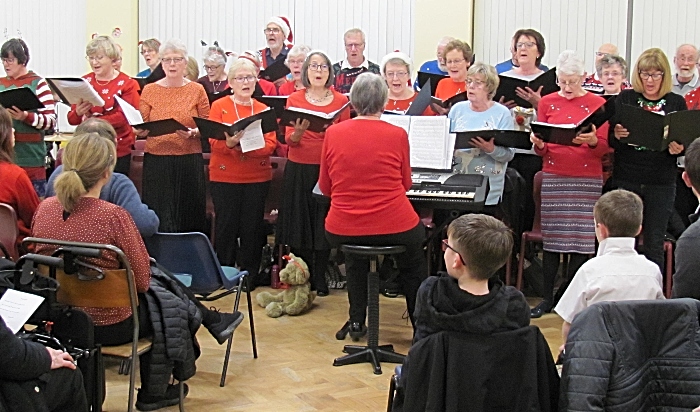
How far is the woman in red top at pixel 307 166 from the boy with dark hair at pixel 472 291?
9.31 feet

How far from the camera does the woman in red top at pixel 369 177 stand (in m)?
4.16

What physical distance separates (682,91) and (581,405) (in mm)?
4329

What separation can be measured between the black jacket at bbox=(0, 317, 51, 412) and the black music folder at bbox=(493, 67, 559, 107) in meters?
3.42

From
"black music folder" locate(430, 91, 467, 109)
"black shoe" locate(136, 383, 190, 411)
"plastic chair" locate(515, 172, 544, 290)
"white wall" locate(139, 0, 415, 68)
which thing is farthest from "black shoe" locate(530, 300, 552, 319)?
"white wall" locate(139, 0, 415, 68)

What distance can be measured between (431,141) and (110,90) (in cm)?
213

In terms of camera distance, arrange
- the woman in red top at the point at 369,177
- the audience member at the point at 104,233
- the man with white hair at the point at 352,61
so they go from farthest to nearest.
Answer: the man with white hair at the point at 352,61, the woman in red top at the point at 369,177, the audience member at the point at 104,233

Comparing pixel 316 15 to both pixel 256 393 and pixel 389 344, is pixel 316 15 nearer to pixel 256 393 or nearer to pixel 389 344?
pixel 389 344

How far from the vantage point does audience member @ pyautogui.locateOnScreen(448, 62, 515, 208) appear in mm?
Result: 5082

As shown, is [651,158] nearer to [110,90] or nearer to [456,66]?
[456,66]

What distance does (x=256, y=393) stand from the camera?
3.95 metres

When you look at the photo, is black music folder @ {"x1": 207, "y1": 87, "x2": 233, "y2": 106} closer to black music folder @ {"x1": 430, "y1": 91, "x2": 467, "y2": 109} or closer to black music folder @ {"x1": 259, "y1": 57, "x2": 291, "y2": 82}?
black music folder @ {"x1": 259, "y1": 57, "x2": 291, "y2": 82}

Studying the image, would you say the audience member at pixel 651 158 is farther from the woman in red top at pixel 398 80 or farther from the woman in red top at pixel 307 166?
the woman in red top at pixel 307 166

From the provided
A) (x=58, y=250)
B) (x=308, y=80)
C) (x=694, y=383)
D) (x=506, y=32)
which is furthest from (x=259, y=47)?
(x=694, y=383)

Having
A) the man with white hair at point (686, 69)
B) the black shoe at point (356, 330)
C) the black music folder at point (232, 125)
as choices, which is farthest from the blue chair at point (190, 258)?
the man with white hair at point (686, 69)
